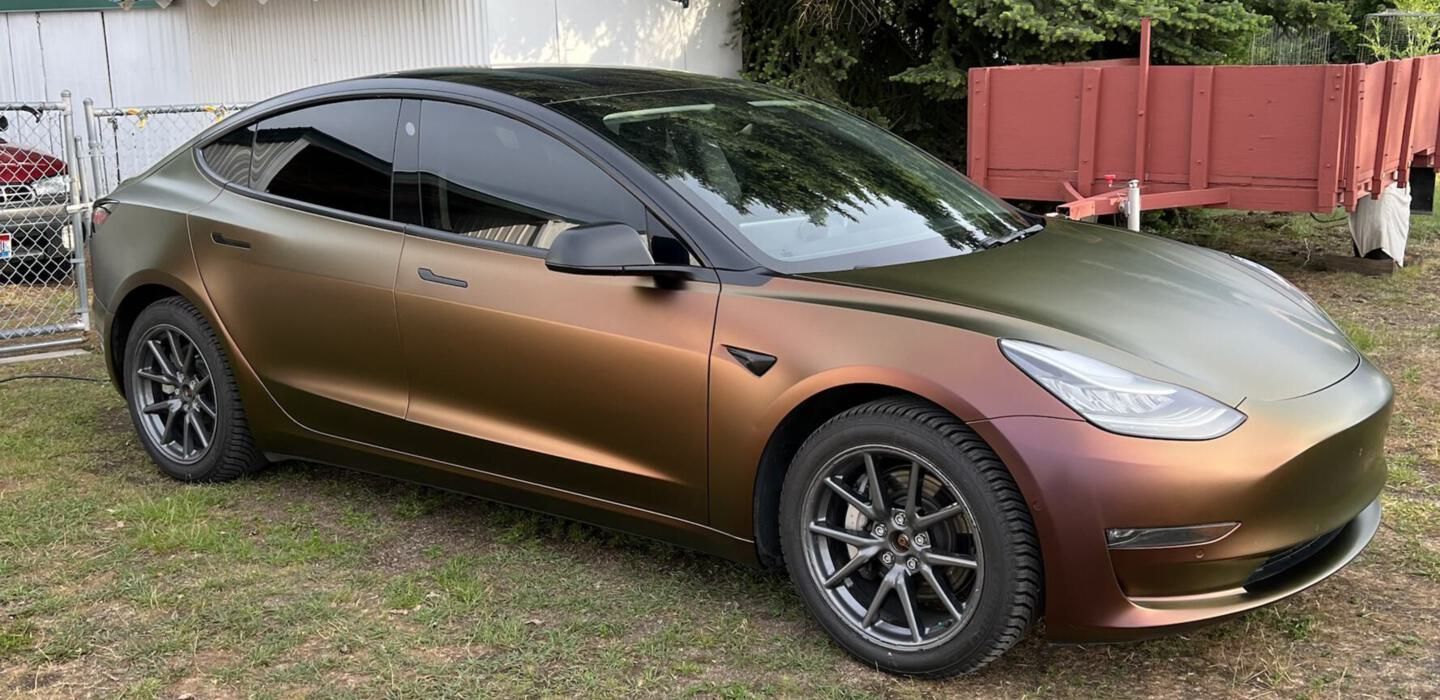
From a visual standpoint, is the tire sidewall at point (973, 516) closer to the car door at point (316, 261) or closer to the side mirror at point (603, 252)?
the side mirror at point (603, 252)

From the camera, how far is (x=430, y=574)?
13.7 feet

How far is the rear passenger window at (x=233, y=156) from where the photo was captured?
491 centimetres

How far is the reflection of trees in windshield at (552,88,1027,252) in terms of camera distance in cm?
393

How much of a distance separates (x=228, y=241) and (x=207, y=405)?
0.68 meters

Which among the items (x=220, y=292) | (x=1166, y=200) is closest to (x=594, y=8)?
A: (x=1166, y=200)

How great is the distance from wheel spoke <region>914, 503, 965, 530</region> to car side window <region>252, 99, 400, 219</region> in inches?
84.2

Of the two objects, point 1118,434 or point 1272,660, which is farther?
point 1272,660

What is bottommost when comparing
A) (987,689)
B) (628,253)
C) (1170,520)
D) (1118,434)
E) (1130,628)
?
(987,689)

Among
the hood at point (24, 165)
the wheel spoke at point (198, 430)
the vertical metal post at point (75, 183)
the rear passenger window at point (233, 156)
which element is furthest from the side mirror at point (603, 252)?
the hood at point (24, 165)

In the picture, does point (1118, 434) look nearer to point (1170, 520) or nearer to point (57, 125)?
point (1170, 520)

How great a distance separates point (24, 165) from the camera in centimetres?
969

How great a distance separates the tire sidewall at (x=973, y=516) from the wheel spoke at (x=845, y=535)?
4 centimetres

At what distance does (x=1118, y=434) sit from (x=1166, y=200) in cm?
537

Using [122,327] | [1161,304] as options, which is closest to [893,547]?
[1161,304]
